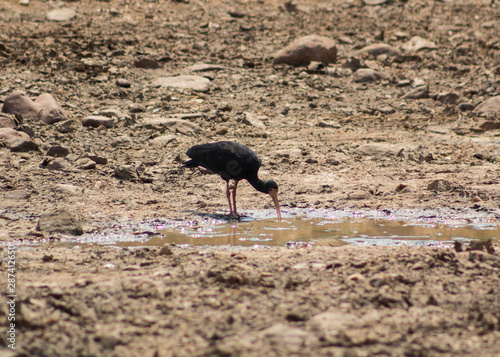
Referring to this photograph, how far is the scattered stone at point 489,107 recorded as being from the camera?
38.9 feet

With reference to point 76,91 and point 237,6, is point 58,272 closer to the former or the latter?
point 76,91

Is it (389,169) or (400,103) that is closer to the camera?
(389,169)

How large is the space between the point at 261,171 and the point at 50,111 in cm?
401

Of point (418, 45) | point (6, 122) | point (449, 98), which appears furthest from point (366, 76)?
point (6, 122)

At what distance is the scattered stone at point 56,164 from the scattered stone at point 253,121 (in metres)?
3.60

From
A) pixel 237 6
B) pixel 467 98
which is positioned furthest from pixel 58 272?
pixel 237 6

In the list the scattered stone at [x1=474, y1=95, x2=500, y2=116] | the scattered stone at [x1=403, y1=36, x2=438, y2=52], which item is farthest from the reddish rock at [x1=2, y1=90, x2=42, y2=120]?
the scattered stone at [x1=403, y1=36, x2=438, y2=52]

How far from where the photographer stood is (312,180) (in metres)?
8.67

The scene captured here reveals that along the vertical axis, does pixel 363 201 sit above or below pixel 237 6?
below

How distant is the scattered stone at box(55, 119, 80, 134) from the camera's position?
10164mm

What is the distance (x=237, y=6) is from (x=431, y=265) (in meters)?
15.7

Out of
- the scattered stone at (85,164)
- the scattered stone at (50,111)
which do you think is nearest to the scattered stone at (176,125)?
the scattered stone at (50,111)

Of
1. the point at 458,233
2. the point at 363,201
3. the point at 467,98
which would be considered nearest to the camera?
the point at 458,233

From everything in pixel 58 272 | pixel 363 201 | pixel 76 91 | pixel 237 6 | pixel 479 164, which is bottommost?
pixel 58 272
